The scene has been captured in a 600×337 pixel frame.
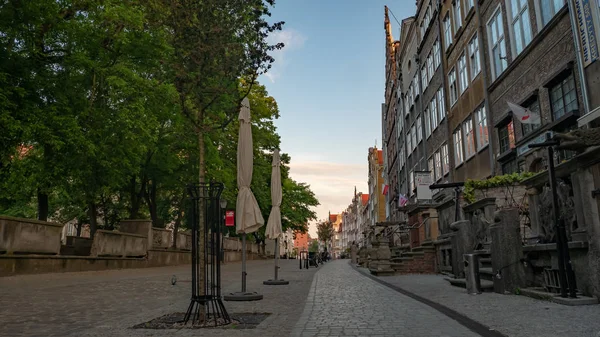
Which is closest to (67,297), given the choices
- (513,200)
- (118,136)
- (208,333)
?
(208,333)

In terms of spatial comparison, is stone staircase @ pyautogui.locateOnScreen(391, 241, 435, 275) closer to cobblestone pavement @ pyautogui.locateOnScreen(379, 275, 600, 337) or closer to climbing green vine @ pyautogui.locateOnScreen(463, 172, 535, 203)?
climbing green vine @ pyautogui.locateOnScreen(463, 172, 535, 203)

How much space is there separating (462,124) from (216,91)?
17.7m

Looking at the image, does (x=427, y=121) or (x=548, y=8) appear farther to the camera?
(x=427, y=121)

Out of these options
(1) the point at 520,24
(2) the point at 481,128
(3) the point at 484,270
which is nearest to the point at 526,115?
(1) the point at 520,24

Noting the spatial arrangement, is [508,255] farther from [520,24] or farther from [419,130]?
[419,130]

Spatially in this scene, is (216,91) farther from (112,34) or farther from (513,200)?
(112,34)

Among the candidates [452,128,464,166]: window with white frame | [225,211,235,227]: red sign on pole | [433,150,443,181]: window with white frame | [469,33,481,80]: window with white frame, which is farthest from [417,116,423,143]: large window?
[225,211,235,227]: red sign on pole

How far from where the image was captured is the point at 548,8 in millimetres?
14820

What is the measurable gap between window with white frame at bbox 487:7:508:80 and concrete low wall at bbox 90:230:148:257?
704 inches

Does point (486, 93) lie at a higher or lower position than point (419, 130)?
lower

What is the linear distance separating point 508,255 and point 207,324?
6.66 metres

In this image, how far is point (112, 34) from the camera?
1964cm

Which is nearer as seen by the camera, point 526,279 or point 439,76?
point 526,279

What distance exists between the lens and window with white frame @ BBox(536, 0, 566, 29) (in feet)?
46.2
